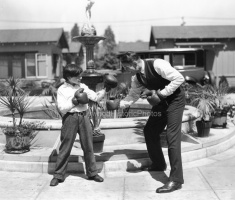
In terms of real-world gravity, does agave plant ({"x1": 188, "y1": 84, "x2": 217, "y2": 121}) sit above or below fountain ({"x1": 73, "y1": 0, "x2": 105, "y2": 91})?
below

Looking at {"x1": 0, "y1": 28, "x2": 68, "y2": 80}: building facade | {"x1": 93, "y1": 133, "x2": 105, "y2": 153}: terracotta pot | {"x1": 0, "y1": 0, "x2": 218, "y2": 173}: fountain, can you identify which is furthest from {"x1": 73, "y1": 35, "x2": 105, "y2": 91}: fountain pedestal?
{"x1": 0, "y1": 28, "x2": 68, "y2": 80}: building facade

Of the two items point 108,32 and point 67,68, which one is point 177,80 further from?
point 108,32

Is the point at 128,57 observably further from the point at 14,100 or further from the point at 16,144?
the point at 16,144

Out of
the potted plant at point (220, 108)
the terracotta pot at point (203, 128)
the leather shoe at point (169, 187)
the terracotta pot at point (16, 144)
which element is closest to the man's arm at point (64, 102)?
the terracotta pot at point (16, 144)

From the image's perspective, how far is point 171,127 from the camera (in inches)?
178

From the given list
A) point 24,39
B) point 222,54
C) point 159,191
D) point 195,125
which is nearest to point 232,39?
point 222,54

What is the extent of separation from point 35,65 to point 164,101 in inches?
849

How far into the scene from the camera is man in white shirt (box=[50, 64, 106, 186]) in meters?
4.72

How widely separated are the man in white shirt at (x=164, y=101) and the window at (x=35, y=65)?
829 inches

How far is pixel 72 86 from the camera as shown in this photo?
4.86m

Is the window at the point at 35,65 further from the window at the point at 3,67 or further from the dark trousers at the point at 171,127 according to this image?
the dark trousers at the point at 171,127

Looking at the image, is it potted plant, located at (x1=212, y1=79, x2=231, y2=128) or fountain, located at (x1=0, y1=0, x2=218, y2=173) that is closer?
fountain, located at (x1=0, y1=0, x2=218, y2=173)

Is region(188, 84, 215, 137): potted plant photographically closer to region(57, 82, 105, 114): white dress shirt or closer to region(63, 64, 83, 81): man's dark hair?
region(57, 82, 105, 114): white dress shirt

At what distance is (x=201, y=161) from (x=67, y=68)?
8.99 feet
